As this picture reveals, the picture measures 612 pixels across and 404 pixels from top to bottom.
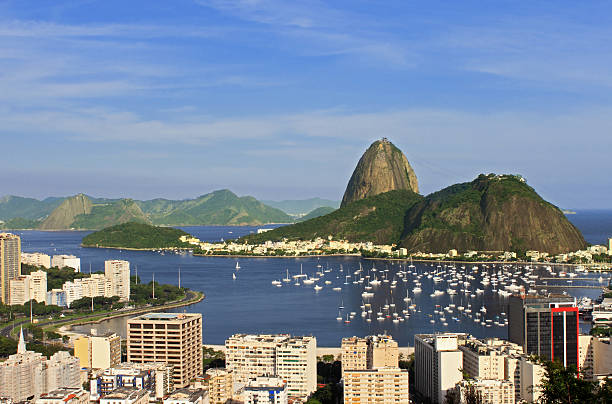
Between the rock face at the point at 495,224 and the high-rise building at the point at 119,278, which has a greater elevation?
the rock face at the point at 495,224

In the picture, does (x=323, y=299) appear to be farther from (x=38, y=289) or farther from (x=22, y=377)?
(x=22, y=377)

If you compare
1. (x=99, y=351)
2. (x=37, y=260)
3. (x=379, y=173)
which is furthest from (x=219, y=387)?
(x=379, y=173)

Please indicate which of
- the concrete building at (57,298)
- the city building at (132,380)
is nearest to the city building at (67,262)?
the concrete building at (57,298)

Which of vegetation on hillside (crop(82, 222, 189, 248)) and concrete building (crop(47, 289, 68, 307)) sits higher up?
vegetation on hillside (crop(82, 222, 189, 248))

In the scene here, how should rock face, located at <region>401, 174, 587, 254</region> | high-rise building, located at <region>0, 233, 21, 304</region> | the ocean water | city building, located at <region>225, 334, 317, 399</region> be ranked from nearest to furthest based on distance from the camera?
city building, located at <region>225, 334, 317, 399</region>, the ocean water, high-rise building, located at <region>0, 233, 21, 304</region>, rock face, located at <region>401, 174, 587, 254</region>

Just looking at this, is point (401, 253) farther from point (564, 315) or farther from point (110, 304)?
point (564, 315)

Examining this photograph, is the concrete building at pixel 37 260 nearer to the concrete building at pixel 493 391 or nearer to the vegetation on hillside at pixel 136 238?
the vegetation on hillside at pixel 136 238

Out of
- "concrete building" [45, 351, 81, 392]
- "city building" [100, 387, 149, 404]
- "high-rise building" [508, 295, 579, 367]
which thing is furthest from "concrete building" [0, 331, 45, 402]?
"high-rise building" [508, 295, 579, 367]

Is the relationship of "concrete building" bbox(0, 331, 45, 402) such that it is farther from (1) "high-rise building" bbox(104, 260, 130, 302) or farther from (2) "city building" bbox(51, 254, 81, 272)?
(2) "city building" bbox(51, 254, 81, 272)
